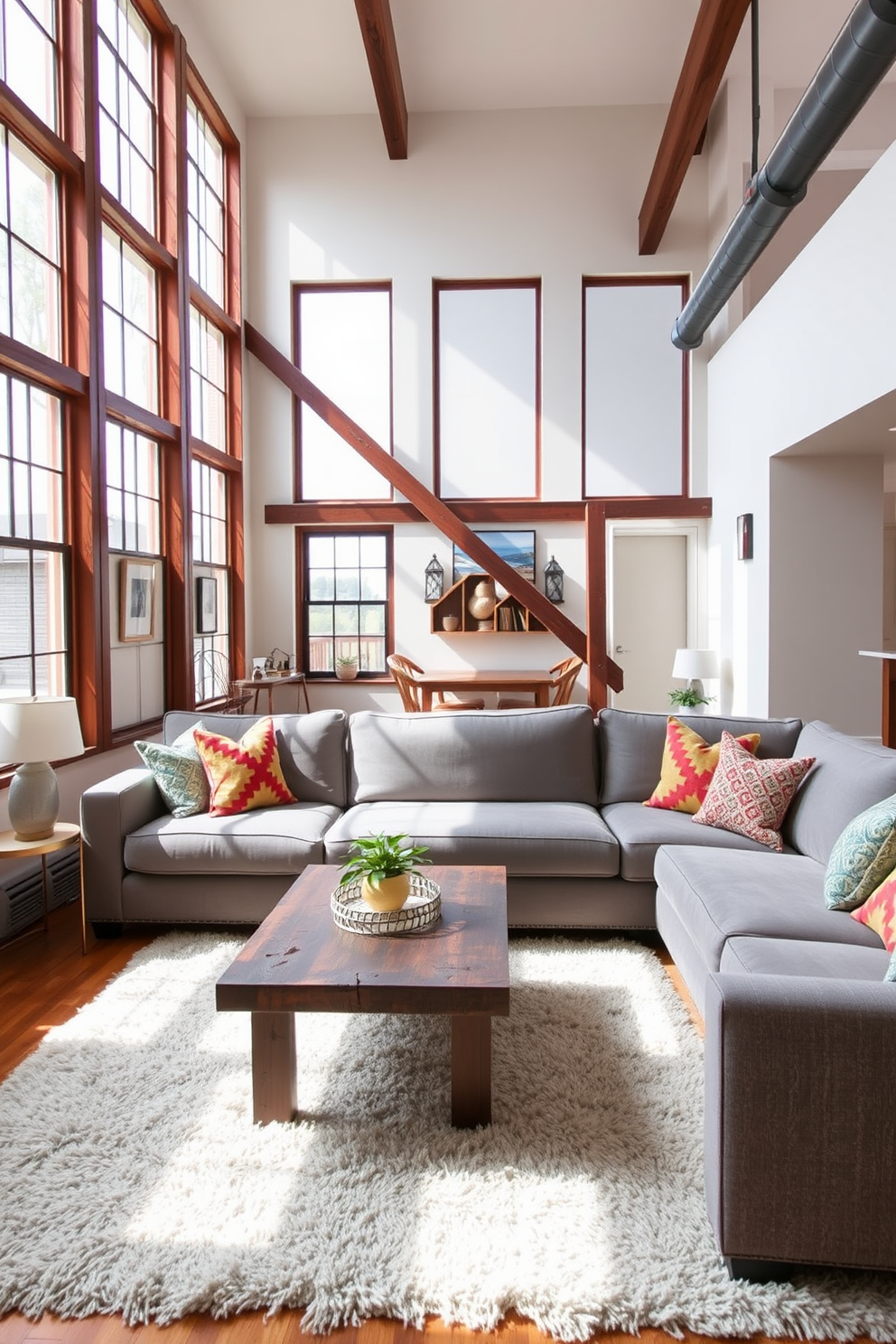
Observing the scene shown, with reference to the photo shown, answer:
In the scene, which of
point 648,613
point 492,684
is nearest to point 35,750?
point 492,684

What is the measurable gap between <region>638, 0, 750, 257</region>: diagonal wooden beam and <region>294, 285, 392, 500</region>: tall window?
2415 millimetres

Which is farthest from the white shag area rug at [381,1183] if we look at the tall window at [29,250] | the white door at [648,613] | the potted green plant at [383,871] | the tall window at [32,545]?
the white door at [648,613]

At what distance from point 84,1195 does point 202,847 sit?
1.67m

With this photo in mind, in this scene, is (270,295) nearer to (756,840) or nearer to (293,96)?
(293,96)

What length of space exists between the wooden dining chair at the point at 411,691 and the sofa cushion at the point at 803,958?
4176 mm

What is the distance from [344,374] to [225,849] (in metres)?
5.70

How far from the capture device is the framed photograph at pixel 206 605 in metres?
6.58

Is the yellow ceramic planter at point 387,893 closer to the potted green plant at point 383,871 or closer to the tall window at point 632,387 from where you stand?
the potted green plant at point 383,871

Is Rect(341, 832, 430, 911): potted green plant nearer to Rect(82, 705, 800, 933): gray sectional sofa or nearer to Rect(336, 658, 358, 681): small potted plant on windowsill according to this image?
Rect(82, 705, 800, 933): gray sectional sofa

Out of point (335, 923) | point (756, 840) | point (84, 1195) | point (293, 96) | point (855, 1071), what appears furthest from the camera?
point (293, 96)

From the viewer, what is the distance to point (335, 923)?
2568 mm

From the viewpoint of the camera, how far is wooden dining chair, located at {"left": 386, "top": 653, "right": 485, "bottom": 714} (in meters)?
6.82

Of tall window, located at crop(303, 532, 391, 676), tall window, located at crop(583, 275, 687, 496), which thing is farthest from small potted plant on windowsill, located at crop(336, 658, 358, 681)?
tall window, located at crop(583, 275, 687, 496)

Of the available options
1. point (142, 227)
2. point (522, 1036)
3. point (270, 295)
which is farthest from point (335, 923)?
point (270, 295)
